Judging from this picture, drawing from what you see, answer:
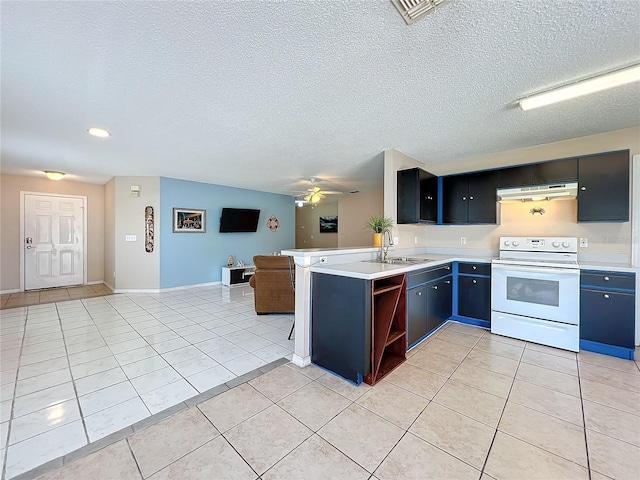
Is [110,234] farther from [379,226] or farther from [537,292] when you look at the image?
[537,292]

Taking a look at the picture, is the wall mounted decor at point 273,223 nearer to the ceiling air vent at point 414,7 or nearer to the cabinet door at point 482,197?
the cabinet door at point 482,197

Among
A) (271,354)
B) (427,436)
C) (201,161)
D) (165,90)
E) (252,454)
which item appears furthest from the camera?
(201,161)

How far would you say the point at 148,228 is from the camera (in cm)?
556

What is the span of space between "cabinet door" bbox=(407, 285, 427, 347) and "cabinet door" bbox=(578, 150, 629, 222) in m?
2.12

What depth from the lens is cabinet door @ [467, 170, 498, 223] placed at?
3.67 m

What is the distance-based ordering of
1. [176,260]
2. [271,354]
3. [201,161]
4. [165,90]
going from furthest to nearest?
[176,260] → [201,161] → [271,354] → [165,90]

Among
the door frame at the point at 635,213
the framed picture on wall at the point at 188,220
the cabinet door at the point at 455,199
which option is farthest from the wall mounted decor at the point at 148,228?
the door frame at the point at 635,213

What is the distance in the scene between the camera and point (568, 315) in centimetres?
281

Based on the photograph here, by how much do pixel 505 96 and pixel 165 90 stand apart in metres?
2.96

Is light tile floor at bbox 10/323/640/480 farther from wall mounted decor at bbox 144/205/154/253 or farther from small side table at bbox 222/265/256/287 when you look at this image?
wall mounted decor at bbox 144/205/154/253

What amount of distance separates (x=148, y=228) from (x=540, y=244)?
270 inches

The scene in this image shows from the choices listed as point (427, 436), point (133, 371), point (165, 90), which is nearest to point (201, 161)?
point (165, 90)

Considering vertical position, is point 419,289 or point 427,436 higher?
point 419,289

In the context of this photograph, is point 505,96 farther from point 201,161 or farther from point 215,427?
point 201,161
